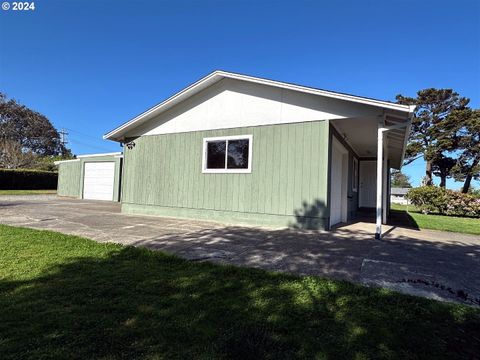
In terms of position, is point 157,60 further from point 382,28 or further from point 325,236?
point 325,236

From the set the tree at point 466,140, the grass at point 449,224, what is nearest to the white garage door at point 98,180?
the grass at point 449,224

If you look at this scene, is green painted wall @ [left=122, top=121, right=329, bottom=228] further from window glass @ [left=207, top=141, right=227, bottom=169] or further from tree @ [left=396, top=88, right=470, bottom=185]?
tree @ [left=396, top=88, right=470, bottom=185]

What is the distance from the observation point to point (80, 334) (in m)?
2.18

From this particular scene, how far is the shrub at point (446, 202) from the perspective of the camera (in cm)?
1539

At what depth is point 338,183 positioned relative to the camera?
9.02m

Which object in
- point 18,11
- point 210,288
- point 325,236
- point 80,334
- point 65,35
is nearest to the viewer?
point 80,334

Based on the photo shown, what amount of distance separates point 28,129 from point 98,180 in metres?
34.5

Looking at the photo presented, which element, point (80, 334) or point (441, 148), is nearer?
point (80, 334)

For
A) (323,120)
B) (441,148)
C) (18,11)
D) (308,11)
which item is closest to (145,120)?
(18,11)

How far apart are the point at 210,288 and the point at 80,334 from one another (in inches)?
53.4

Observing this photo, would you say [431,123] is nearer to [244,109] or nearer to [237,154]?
[244,109]

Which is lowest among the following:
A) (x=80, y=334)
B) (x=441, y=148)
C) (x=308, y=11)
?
(x=80, y=334)

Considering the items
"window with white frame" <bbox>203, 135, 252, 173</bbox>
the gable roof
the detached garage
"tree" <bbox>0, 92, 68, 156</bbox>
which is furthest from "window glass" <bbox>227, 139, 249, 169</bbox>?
"tree" <bbox>0, 92, 68, 156</bbox>

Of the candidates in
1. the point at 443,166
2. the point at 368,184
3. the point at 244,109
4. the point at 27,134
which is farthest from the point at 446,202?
the point at 27,134
